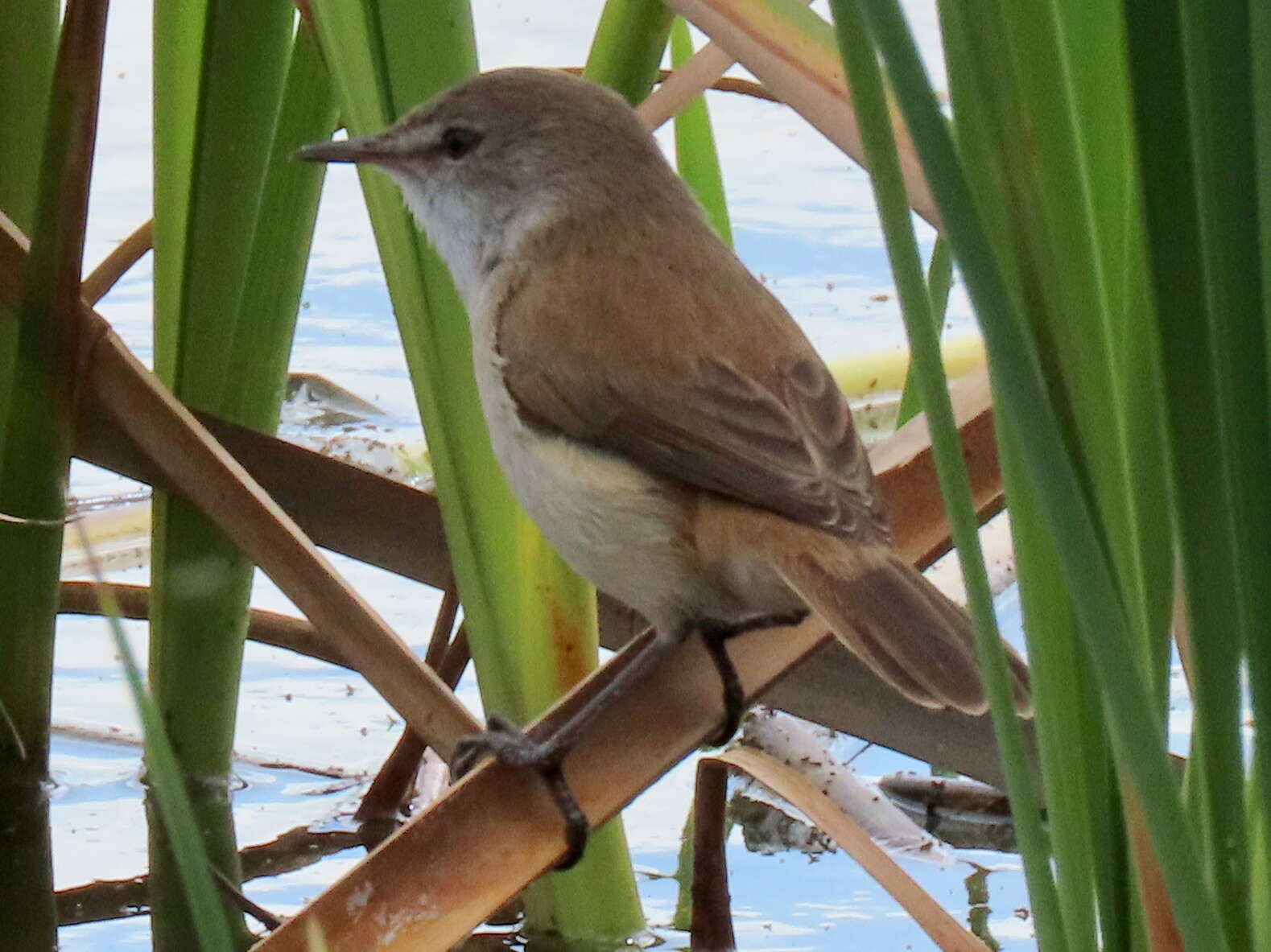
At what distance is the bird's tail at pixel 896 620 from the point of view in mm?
1543

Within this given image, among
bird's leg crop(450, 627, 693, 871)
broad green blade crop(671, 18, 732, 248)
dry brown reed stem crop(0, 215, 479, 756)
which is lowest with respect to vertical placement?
bird's leg crop(450, 627, 693, 871)

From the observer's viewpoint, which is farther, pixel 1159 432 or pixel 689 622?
pixel 689 622

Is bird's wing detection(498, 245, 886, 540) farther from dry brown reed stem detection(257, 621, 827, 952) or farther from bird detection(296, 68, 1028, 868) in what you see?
dry brown reed stem detection(257, 621, 827, 952)

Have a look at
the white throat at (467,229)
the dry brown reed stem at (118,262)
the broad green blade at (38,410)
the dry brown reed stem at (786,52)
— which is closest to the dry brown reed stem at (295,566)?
the broad green blade at (38,410)

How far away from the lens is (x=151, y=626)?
7.78 feet

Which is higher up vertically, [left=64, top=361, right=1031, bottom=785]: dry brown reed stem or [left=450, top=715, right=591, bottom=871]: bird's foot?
[left=64, top=361, right=1031, bottom=785]: dry brown reed stem

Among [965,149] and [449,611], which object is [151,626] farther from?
[965,149]

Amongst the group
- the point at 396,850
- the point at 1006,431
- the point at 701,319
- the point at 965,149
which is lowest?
the point at 396,850

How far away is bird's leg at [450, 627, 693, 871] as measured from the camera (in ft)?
5.38

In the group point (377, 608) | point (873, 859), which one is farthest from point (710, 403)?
point (377, 608)

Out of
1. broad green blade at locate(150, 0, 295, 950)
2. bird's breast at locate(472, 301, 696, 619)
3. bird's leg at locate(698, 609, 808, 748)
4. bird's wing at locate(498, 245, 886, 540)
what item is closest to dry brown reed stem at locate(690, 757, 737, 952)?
bird's leg at locate(698, 609, 808, 748)

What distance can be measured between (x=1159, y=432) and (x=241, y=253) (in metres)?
1.37

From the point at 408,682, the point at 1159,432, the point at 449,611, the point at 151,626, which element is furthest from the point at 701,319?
the point at 1159,432

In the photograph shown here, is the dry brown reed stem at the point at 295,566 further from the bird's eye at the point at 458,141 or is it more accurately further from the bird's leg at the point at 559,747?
the bird's eye at the point at 458,141
